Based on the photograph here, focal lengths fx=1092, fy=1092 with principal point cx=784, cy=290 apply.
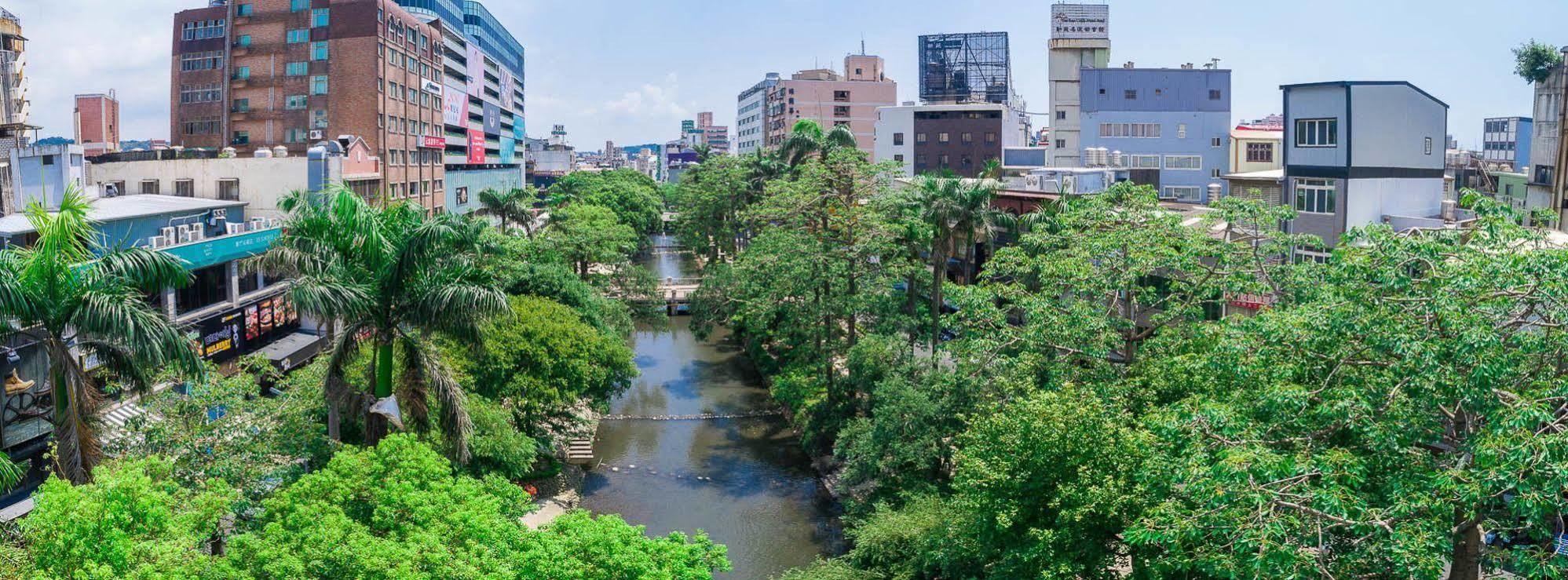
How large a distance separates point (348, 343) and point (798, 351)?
25.3 meters

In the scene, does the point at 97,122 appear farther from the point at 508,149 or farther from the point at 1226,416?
the point at 508,149

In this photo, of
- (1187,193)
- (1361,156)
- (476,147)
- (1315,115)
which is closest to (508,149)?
(476,147)

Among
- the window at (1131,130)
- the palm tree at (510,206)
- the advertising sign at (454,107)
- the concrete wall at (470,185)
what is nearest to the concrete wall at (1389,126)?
the window at (1131,130)

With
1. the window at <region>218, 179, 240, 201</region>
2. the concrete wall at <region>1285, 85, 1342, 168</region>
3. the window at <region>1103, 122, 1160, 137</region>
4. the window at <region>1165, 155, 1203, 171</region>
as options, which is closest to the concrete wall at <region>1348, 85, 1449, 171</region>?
the concrete wall at <region>1285, 85, 1342, 168</region>

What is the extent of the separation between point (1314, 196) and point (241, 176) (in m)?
50.1

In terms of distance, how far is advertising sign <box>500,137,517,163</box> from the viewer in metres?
134

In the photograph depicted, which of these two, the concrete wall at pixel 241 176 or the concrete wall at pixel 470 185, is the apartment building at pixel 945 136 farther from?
the concrete wall at pixel 241 176

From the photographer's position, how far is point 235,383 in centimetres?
2272

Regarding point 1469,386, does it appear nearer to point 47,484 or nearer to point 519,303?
point 47,484

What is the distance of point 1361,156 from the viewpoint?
36.5m

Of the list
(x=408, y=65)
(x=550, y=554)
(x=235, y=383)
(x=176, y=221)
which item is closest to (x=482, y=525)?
(x=550, y=554)

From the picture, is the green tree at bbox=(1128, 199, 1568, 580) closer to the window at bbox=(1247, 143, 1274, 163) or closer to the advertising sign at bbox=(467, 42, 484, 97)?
the window at bbox=(1247, 143, 1274, 163)

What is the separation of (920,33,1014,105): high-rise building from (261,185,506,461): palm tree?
4855 inches

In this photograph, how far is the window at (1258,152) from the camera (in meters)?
75.6
